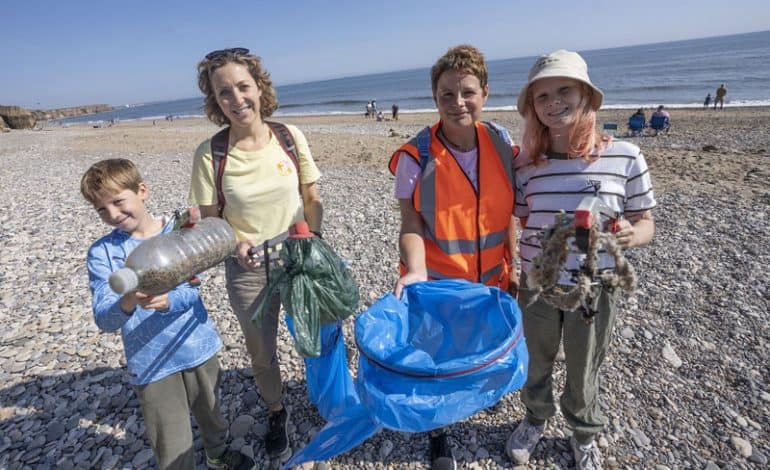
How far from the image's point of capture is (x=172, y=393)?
7.94 feet

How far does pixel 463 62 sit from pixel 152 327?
7.86ft

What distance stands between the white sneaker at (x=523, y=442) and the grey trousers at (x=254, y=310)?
1900 millimetres

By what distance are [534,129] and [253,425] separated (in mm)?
3225

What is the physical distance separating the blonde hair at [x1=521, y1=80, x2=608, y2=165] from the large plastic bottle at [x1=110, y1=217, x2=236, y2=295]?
1888 mm

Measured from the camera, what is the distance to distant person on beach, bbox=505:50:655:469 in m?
2.12

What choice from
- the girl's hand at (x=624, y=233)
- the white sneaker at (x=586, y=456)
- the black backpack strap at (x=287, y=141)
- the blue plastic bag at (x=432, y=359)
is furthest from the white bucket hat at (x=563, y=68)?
the white sneaker at (x=586, y=456)

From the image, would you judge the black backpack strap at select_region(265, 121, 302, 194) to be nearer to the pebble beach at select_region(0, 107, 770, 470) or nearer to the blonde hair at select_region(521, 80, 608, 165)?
the blonde hair at select_region(521, 80, 608, 165)

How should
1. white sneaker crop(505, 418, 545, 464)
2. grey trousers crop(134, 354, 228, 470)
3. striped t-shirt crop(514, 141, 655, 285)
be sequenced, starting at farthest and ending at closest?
1. white sneaker crop(505, 418, 545, 464)
2. grey trousers crop(134, 354, 228, 470)
3. striped t-shirt crop(514, 141, 655, 285)

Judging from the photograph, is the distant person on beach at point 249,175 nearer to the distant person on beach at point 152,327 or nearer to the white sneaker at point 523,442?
the distant person on beach at point 152,327

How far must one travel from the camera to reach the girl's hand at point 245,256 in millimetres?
2562

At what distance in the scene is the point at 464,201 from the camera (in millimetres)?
2383

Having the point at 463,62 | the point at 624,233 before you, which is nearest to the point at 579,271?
the point at 624,233

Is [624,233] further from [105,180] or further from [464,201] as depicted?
[105,180]

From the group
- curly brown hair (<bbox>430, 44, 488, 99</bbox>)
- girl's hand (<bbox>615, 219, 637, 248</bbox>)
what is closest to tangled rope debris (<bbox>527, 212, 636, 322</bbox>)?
girl's hand (<bbox>615, 219, 637, 248</bbox>)
